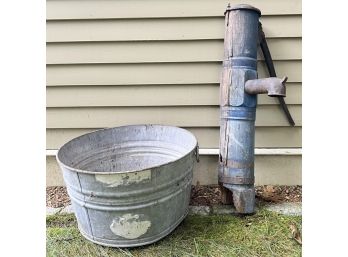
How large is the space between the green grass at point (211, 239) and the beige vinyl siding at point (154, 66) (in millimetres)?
463

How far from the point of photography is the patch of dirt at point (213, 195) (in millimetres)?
1893

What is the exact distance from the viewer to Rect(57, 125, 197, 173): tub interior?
5.78 ft

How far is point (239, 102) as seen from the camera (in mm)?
1669

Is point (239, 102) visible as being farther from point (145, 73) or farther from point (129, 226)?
point (129, 226)

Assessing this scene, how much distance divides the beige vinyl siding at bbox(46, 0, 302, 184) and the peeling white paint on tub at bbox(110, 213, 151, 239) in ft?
2.66

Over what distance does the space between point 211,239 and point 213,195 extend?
0.48 metres

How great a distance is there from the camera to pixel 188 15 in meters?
1.84

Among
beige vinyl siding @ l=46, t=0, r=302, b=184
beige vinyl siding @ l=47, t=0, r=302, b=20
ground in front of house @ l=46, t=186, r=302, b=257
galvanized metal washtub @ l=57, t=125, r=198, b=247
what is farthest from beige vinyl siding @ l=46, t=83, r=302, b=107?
ground in front of house @ l=46, t=186, r=302, b=257

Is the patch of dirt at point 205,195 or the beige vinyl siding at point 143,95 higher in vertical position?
the beige vinyl siding at point 143,95

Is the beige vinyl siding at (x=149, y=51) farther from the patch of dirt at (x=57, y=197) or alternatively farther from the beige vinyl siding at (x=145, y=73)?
the patch of dirt at (x=57, y=197)

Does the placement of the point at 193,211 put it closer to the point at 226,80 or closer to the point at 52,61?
the point at 226,80

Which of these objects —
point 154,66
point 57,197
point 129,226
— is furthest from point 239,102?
point 57,197

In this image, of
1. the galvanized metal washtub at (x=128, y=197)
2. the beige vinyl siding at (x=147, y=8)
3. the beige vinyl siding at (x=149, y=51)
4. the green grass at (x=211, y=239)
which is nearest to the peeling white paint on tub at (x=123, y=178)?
the galvanized metal washtub at (x=128, y=197)

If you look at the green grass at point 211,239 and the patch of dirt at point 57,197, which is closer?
the green grass at point 211,239
